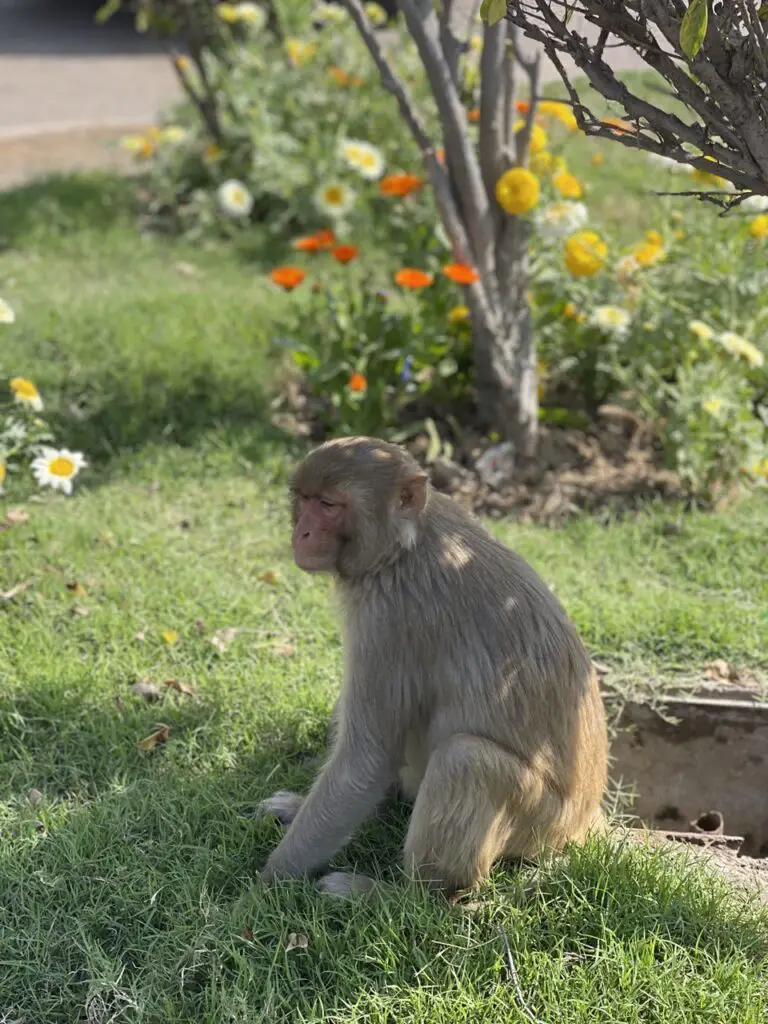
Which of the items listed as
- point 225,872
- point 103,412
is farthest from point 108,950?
point 103,412

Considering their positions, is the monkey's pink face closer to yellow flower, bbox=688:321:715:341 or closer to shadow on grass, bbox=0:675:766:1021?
shadow on grass, bbox=0:675:766:1021

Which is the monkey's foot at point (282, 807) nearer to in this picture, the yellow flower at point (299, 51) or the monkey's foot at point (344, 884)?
the monkey's foot at point (344, 884)

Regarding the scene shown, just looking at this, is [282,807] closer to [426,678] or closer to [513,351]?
[426,678]

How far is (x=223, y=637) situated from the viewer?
4.41 m

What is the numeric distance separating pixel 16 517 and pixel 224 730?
1.68 m

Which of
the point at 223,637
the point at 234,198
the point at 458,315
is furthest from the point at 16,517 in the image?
the point at 234,198

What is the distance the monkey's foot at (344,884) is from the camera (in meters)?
3.18

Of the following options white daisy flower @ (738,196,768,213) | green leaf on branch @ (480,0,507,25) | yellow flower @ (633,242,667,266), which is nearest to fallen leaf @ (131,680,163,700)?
green leaf on branch @ (480,0,507,25)

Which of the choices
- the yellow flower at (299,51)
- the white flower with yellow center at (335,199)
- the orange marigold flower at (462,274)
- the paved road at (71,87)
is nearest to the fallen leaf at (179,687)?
the orange marigold flower at (462,274)

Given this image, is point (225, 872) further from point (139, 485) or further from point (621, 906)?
point (139, 485)

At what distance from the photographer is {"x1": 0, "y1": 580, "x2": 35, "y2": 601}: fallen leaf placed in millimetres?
4480

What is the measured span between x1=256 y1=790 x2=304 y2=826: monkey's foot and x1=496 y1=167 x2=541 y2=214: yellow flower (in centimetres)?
309

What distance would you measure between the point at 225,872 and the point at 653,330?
Result: 3.65m

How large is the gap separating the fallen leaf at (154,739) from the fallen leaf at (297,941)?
1027mm
